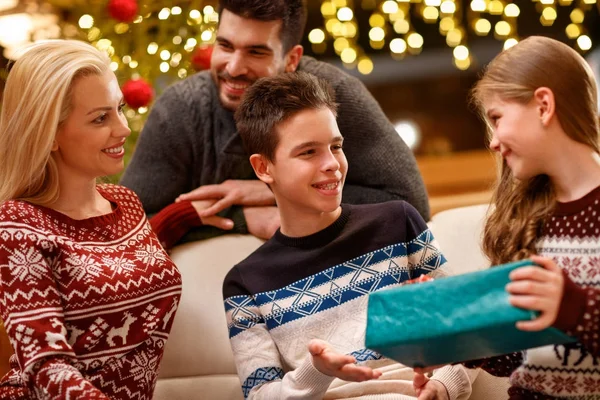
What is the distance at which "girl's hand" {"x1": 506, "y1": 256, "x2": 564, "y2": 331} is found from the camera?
1243mm

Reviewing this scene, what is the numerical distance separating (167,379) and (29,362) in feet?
1.84

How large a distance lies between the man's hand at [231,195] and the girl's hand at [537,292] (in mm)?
1033

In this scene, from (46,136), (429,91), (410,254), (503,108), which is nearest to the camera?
(503,108)

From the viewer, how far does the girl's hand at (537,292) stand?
124 centimetres

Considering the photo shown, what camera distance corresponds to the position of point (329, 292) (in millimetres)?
1780

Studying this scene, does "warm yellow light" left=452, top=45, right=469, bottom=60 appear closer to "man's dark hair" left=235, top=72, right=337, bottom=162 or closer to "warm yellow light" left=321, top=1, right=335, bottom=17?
"warm yellow light" left=321, top=1, right=335, bottom=17

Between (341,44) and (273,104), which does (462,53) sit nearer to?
(341,44)

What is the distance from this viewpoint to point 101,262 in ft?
5.63

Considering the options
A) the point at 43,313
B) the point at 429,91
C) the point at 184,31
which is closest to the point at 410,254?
the point at 43,313

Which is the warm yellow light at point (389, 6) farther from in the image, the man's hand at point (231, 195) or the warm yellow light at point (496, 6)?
the man's hand at point (231, 195)

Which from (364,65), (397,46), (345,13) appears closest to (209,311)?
(345,13)

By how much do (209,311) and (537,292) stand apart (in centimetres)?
102

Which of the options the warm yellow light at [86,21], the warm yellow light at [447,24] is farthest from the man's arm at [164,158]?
the warm yellow light at [447,24]

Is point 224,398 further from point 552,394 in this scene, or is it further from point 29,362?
point 552,394
